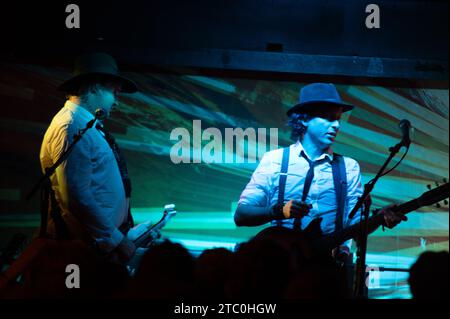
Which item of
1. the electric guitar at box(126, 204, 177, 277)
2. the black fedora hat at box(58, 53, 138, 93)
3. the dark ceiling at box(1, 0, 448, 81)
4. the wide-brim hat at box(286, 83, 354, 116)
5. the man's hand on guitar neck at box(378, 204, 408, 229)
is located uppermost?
the dark ceiling at box(1, 0, 448, 81)

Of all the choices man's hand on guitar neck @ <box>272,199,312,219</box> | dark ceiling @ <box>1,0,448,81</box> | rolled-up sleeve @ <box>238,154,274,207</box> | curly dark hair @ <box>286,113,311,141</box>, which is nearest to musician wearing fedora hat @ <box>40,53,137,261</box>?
rolled-up sleeve @ <box>238,154,274,207</box>

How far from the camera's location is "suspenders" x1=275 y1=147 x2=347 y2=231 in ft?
16.2

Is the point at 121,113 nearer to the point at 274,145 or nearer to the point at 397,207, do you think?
the point at 274,145

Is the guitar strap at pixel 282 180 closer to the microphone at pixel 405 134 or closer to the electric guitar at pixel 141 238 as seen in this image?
the electric guitar at pixel 141 238

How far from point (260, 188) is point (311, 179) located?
0.43 meters

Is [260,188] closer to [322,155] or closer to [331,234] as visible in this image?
[322,155]

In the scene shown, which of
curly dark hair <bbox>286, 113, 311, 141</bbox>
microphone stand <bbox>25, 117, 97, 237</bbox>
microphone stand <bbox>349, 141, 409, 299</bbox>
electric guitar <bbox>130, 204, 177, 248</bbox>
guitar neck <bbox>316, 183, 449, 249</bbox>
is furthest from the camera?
curly dark hair <bbox>286, 113, 311, 141</bbox>

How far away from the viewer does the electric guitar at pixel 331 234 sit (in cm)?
439

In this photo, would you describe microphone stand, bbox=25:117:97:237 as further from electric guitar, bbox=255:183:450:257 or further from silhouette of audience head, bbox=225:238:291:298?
silhouette of audience head, bbox=225:238:291:298

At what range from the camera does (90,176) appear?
177 inches

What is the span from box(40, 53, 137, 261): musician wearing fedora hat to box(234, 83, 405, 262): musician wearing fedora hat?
103 cm

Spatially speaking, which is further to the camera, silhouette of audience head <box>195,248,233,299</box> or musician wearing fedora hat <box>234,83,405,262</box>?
musician wearing fedora hat <box>234,83,405,262</box>

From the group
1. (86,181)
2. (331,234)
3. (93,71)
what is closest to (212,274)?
(86,181)
